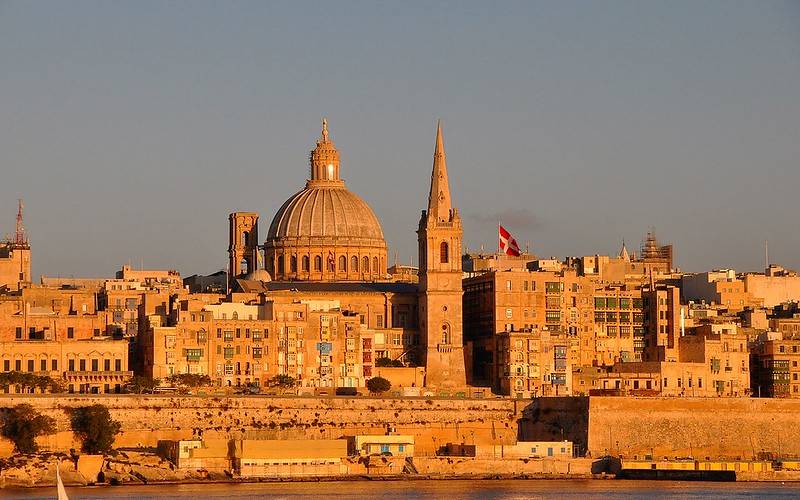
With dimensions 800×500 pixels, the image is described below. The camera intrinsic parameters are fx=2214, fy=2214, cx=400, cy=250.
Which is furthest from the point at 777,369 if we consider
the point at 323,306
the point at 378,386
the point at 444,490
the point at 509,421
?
the point at 444,490

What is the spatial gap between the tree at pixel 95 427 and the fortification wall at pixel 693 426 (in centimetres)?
Result: 2072

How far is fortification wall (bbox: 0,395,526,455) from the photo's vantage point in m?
90.8

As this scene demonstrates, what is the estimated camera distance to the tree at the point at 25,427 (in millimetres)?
86875

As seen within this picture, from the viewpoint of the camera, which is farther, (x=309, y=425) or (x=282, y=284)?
(x=282, y=284)

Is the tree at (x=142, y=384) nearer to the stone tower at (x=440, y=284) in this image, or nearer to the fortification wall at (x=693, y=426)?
the stone tower at (x=440, y=284)

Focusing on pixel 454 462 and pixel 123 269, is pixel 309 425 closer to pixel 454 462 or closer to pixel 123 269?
pixel 454 462

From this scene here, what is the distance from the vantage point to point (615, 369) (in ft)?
354

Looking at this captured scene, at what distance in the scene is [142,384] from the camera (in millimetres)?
95312

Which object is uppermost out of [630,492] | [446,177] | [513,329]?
[446,177]

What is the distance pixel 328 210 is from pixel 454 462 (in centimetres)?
3029

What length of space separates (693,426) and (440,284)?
15.4 meters

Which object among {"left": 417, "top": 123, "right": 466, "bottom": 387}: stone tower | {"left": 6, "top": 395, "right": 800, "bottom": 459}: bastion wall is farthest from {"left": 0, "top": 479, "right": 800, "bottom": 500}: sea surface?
{"left": 417, "top": 123, "right": 466, "bottom": 387}: stone tower

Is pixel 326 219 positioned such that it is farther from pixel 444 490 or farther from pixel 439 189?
pixel 444 490

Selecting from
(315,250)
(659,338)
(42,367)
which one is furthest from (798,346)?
(42,367)
